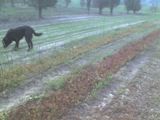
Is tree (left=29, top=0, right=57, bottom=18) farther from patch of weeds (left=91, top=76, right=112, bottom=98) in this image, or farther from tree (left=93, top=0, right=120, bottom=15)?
patch of weeds (left=91, top=76, right=112, bottom=98)

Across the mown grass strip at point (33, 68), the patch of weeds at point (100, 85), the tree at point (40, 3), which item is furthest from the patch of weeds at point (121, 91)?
the tree at point (40, 3)

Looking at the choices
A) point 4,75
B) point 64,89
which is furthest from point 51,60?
point 64,89

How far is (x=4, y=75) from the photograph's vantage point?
12617mm

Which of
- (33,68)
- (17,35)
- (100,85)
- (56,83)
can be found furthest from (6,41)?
(100,85)

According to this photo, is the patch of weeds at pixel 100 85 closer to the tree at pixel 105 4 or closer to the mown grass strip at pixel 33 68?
the mown grass strip at pixel 33 68

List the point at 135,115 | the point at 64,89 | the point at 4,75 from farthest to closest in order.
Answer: the point at 4,75 < the point at 64,89 < the point at 135,115

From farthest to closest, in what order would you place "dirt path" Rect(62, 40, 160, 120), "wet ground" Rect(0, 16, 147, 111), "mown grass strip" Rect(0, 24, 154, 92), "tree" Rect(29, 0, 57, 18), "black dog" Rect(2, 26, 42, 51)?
"tree" Rect(29, 0, 57, 18) < "black dog" Rect(2, 26, 42, 51) < "mown grass strip" Rect(0, 24, 154, 92) < "wet ground" Rect(0, 16, 147, 111) < "dirt path" Rect(62, 40, 160, 120)

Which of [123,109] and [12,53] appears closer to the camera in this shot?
[123,109]

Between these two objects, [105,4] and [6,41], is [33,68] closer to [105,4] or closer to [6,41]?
[6,41]

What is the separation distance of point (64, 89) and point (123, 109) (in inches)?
79.9

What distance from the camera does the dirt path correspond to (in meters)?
9.66

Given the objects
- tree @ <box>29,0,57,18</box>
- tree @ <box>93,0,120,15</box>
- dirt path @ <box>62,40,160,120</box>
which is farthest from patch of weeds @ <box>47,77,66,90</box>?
tree @ <box>93,0,120,15</box>

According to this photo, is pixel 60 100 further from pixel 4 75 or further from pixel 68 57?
pixel 68 57

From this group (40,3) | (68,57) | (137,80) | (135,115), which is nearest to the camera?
(135,115)
